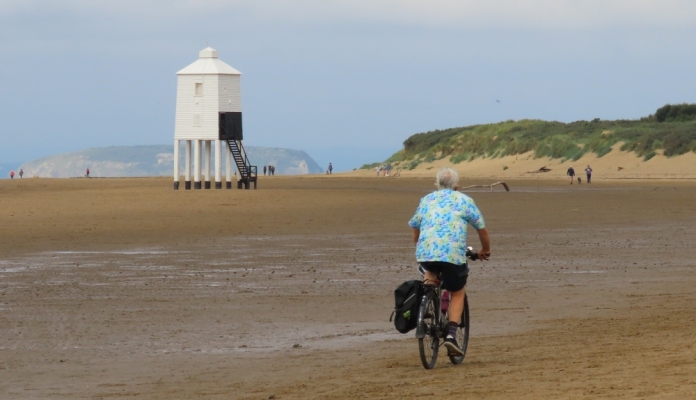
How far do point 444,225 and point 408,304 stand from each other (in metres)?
0.70

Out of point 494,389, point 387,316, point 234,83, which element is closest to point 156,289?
point 387,316

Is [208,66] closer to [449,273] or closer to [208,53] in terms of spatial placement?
[208,53]

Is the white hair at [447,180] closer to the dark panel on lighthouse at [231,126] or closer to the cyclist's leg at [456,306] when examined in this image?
the cyclist's leg at [456,306]

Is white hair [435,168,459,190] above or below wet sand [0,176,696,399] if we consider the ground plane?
above

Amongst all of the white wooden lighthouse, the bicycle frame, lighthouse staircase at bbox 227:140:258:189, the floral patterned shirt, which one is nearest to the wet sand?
the bicycle frame

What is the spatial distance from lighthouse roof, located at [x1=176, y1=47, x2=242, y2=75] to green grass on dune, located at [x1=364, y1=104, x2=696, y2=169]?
91.1ft

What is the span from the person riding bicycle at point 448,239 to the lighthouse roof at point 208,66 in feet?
139

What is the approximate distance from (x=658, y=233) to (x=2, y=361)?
16.8m

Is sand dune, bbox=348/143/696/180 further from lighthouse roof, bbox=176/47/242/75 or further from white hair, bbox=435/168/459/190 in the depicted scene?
white hair, bbox=435/168/459/190

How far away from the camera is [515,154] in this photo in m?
85.4

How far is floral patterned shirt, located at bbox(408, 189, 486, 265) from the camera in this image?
379 inches

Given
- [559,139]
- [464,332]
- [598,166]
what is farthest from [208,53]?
[464,332]

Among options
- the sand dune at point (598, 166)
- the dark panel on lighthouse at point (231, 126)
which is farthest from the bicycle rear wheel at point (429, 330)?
the sand dune at point (598, 166)

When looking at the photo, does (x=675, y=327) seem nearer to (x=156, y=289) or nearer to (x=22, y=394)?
(x=22, y=394)
